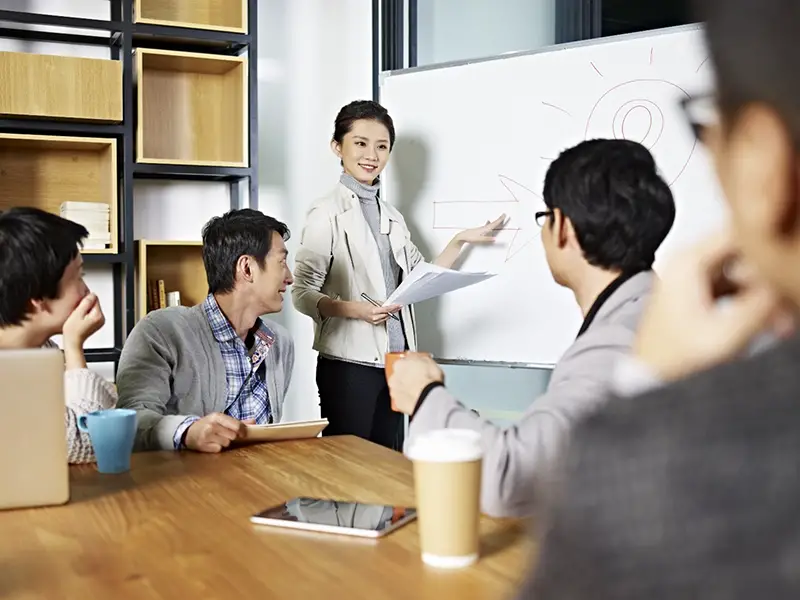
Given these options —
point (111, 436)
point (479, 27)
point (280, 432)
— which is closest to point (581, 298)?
point (280, 432)

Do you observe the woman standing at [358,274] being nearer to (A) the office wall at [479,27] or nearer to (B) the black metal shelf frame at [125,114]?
(B) the black metal shelf frame at [125,114]

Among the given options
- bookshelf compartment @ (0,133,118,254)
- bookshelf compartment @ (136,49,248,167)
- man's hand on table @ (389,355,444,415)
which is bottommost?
man's hand on table @ (389,355,444,415)

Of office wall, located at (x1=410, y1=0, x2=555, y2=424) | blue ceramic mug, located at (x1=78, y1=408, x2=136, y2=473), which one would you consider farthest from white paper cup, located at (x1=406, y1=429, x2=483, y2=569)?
office wall, located at (x1=410, y1=0, x2=555, y2=424)

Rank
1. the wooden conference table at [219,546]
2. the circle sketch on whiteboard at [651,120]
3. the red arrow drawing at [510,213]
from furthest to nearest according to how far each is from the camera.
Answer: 1. the red arrow drawing at [510,213]
2. the circle sketch on whiteboard at [651,120]
3. the wooden conference table at [219,546]

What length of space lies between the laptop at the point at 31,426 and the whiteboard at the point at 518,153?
1772mm

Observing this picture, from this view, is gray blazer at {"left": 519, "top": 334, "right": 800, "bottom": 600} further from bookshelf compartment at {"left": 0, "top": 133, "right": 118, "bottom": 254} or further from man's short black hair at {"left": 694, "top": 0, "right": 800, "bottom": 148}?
bookshelf compartment at {"left": 0, "top": 133, "right": 118, "bottom": 254}

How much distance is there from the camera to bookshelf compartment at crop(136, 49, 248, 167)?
130 inches

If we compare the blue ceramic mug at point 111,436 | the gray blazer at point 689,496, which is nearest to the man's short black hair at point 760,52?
the gray blazer at point 689,496

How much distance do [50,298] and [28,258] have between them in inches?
3.0

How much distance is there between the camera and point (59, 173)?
10.7ft

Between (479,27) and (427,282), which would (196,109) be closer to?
(479,27)

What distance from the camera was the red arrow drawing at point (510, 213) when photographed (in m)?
2.87

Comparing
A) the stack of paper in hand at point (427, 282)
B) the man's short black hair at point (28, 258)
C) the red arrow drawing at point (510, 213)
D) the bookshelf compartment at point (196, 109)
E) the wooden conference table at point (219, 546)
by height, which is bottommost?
the wooden conference table at point (219, 546)

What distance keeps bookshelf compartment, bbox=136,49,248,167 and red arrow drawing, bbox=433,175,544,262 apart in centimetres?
82
